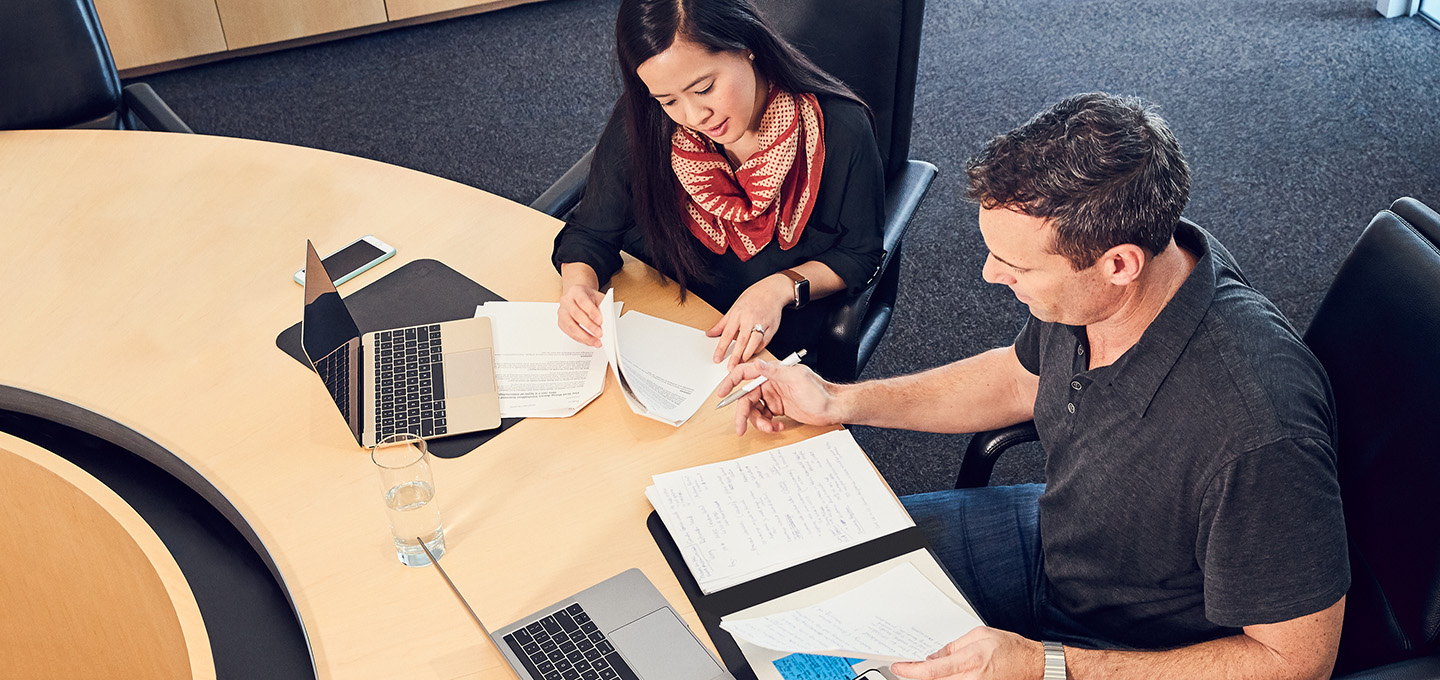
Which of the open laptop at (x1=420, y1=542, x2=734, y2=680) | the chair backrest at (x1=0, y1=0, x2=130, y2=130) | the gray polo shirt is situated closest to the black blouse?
the gray polo shirt

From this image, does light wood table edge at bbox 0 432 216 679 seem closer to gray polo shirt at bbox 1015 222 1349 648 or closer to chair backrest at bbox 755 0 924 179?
gray polo shirt at bbox 1015 222 1349 648

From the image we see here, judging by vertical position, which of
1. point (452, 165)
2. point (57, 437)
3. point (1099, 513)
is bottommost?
point (452, 165)

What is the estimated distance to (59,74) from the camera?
2.22 metres

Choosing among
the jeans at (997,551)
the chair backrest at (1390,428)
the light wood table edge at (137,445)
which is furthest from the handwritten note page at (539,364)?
the chair backrest at (1390,428)

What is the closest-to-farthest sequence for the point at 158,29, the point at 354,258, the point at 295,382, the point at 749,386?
the point at 749,386 → the point at 295,382 → the point at 354,258 → the point at 158,29

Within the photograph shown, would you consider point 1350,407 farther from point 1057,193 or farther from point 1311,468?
point 1057,193

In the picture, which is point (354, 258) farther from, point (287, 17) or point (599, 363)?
point (287, 17)

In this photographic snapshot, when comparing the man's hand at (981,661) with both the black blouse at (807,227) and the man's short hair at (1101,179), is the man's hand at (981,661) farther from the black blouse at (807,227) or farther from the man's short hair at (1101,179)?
the black blouse at (807,227)

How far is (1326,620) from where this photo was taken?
1.10m

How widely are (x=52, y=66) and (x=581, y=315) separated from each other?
1.43m

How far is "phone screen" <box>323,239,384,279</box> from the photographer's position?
1771 millimetres

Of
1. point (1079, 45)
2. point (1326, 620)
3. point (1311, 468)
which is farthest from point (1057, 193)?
point (1079, 45)

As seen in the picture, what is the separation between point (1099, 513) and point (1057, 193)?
0.41 metres

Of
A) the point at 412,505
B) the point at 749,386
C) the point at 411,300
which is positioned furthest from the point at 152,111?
the point at 749,386
